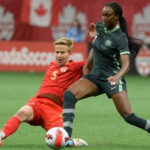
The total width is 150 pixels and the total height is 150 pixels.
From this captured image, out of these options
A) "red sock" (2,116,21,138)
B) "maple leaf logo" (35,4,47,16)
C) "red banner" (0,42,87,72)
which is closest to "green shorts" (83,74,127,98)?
"red sock" (2,116,21,138)

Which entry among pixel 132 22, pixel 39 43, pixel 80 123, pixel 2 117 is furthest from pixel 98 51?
pixel 132 22

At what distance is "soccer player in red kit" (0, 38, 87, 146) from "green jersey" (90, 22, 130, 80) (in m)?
0.39

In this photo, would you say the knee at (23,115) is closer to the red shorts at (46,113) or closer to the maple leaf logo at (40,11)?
the red shorts at (46,113)

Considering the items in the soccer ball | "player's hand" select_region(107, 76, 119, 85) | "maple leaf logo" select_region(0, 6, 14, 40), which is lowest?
"maple leaf logo" select_region(0, 6, 14, 40)

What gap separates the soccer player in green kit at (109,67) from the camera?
304 inches

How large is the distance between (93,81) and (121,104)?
0.48m

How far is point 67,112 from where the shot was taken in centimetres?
771

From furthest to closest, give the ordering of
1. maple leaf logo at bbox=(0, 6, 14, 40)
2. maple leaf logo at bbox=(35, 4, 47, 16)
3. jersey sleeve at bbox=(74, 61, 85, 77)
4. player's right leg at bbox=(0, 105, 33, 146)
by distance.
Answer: maple leaf logo at bbox=(0, 6, 14, 40) → maple leaf logo at bbox=(35, 4, 47, 16) → jersey sleeve at bbox=(74, 61, 85, 77) → player's right leg at bbox=(0, 105, 33, 146)

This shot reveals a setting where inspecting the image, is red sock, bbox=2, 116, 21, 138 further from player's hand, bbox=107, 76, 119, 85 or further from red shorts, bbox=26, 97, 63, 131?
player's hand, bbox=107, 76, 119, 85

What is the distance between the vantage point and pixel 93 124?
10.0 m

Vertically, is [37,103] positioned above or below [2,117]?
above

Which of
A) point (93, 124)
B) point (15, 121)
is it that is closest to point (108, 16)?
point (15, 121)

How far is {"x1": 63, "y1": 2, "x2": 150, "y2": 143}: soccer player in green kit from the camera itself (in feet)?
25.3

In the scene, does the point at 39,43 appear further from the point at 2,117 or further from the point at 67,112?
the point at 67,112
